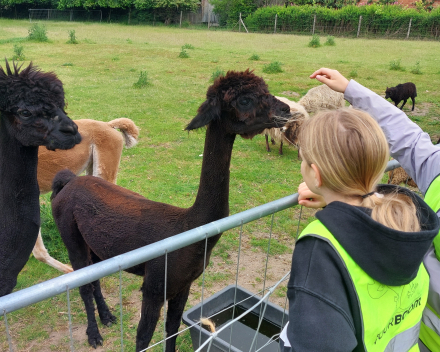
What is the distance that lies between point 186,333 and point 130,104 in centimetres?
733

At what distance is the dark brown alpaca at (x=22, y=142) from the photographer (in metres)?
2.29

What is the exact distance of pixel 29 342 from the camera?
9.68 feet

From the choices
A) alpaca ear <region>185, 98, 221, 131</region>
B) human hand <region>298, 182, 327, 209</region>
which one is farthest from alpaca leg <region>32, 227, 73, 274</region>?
human hand <region>298, 182, 327, 209</region>

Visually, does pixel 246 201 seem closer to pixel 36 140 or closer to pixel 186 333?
pixel 186 333

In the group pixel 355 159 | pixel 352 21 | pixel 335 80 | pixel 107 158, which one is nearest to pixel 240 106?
pixel 335 80

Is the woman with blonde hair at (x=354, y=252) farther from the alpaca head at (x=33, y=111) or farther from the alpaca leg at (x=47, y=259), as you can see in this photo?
the alpaca leg at (x=47, y=259)

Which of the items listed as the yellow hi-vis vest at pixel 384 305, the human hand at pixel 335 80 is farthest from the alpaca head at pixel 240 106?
the yellow hi-vis vest at pixel 384 305

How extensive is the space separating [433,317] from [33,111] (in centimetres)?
225

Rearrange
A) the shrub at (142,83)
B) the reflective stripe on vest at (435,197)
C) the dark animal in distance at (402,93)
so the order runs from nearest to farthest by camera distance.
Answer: the reflective stripe on vest at (435,197) < the dark animal in distance at (402,93) < the shrub at (142,83)

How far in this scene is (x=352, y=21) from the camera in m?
28.6

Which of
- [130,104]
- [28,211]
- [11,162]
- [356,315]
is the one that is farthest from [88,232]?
[130,104]

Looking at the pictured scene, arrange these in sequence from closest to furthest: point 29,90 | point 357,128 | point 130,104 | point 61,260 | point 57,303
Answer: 1. point 357,128
2. point 29,90
3. point 57,303
4. point 61,260
5. point 130,104

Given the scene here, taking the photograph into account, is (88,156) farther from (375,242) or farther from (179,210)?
(375,242)

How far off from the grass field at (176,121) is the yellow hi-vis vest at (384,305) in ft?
6.96
